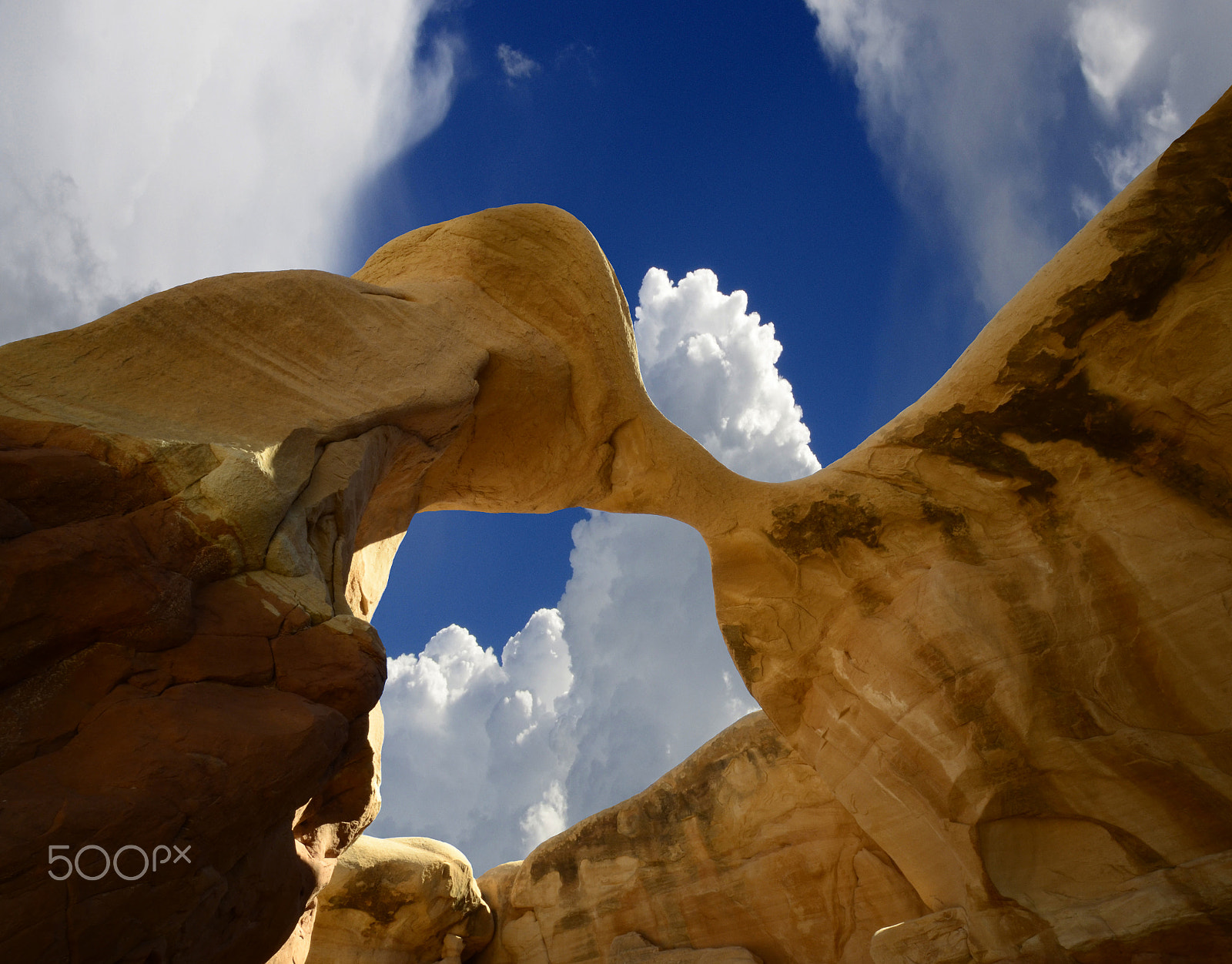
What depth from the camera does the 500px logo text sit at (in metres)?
2.74

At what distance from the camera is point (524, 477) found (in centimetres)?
809

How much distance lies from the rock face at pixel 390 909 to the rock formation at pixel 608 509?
2.41m

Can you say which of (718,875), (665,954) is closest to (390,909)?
(665,954)

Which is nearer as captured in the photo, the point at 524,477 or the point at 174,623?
the point at 174,623

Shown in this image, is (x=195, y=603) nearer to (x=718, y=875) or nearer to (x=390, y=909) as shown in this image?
(x=390, y=909)

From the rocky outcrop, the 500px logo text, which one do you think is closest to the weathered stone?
the rocky outcrop

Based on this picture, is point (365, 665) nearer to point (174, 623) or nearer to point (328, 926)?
point (174, 623)

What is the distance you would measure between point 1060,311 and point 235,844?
6.84 m

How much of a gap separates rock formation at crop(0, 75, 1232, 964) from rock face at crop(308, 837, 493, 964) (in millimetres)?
2408

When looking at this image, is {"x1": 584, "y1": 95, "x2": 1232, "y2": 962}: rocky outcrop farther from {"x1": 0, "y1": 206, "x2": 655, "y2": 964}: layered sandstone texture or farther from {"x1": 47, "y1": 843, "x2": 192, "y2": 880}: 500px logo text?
{"x1": 47, "y1": 843, "x2": 192, "y2": 880}: 500px logo text

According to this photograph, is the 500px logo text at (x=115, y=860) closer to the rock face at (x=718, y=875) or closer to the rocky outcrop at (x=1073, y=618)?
the rocky outcrop at (x=1073, y=618)

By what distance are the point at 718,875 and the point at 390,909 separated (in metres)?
4.06

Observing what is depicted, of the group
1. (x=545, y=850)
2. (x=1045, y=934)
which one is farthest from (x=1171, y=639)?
(x=545, y=850)

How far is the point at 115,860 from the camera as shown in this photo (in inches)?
113
